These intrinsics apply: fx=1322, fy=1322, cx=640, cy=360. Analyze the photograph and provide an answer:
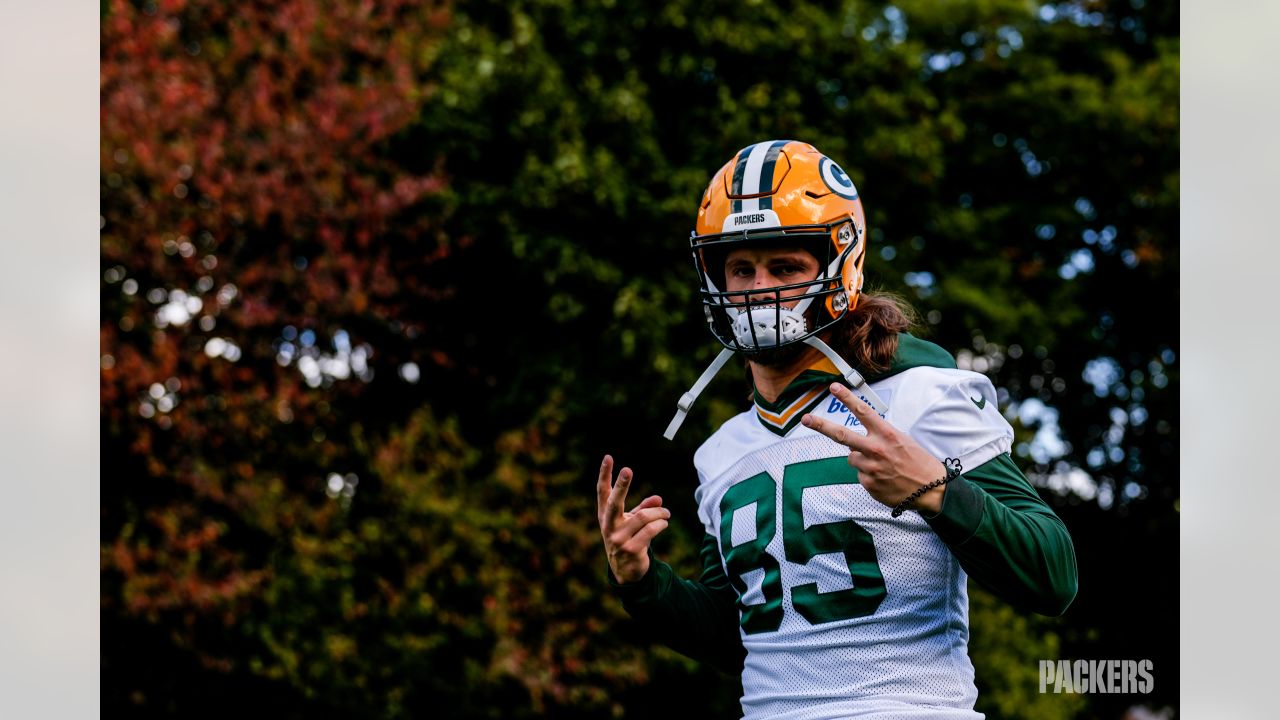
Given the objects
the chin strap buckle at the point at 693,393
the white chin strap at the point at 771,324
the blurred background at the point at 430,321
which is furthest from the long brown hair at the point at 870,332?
the blurred background at the point at 430,321

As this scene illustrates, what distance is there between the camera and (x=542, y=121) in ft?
35.8

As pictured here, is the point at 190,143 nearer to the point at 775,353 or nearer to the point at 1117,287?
the point at 775,353

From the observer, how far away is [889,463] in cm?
240

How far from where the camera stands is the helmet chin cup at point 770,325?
9.52 ft

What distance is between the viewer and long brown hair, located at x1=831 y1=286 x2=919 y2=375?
9.55 feet

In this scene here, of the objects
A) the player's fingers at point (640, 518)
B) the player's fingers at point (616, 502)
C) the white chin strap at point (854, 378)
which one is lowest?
the player's fingers at point (640, 518)

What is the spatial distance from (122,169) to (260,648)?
396 centimetres

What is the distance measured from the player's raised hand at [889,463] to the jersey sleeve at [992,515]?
0.13 feet

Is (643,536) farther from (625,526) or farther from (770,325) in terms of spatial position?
(770,325)

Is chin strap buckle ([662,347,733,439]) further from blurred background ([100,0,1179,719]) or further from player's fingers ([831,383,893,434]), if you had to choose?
blurred background ([100,0,1179,719])

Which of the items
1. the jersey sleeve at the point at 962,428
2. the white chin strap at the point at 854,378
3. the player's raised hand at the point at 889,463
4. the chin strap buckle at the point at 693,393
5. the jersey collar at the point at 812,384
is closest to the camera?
the player's raised hand at the point at 889,463

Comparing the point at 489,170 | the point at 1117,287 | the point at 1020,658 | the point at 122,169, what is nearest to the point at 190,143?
the point at 122,169

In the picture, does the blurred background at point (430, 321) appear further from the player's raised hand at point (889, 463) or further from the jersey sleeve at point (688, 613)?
the player's raised hand at point (889, 463)

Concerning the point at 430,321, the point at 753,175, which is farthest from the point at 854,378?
the point at 430,321
